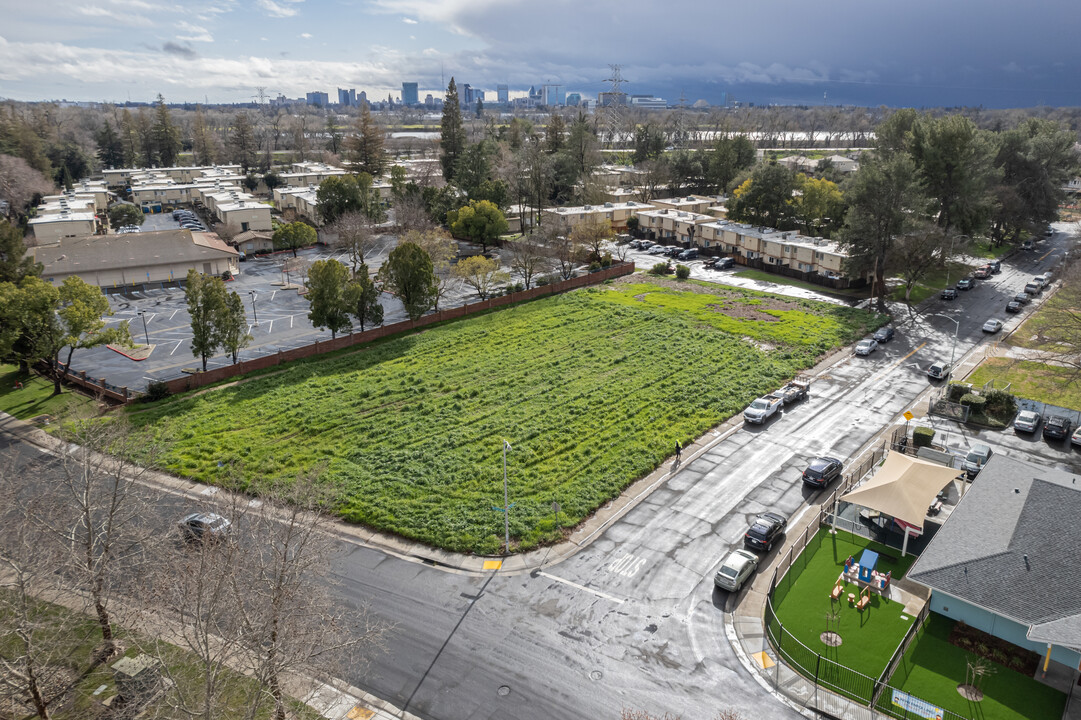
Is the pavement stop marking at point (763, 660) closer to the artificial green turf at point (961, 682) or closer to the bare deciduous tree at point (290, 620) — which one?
the artificial green turf at point (961, 682)

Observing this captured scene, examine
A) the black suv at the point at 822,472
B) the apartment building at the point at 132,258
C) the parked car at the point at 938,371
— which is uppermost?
the apartment building at the point at 132,258

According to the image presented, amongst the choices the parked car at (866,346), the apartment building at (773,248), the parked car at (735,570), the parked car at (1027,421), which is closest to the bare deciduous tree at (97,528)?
the parked car at (735,570)

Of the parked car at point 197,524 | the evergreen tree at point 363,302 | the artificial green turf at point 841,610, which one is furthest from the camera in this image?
the evergreen tree at point 363,302

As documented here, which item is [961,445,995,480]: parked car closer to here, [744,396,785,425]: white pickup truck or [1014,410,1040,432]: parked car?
[1014,410,1040,432]: parked car

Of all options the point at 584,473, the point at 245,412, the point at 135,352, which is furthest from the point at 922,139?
the point at 135,352

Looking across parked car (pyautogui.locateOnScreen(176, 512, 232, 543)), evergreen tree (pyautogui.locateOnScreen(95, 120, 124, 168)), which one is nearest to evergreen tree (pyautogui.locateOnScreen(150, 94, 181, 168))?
evergreen tree (pyautogui.locateOnScreen(95, 120, 124, 168))

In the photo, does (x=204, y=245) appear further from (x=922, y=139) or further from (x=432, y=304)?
(x=922, y=139)

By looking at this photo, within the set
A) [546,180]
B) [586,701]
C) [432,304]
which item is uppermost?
[546,180]
